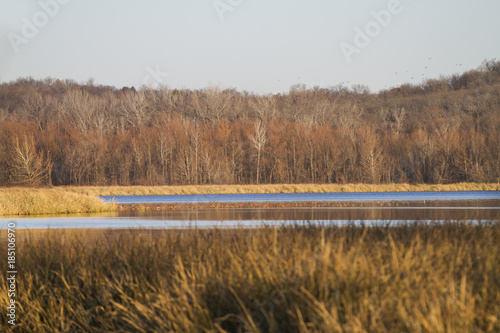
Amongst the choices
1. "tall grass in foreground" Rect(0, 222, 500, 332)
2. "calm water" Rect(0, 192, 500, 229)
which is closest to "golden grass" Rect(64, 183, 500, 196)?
"calm water" Rect(0, 192, 500, 229)

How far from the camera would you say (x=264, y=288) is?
6.41 m

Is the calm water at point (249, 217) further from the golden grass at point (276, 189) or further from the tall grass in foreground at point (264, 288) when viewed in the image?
the golden grass at point (276, 189)

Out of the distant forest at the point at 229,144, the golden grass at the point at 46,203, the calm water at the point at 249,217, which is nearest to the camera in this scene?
the calm water at the point at 249,217

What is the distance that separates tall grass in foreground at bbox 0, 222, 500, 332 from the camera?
5438 millimetres

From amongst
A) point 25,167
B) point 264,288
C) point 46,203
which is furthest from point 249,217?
point 25,167

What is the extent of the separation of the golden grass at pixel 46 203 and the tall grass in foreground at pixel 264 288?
79.5 ft

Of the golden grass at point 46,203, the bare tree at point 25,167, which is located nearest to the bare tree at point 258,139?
the bare tree at point 25,167

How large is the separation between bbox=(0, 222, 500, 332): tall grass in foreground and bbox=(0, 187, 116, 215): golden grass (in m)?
24.2

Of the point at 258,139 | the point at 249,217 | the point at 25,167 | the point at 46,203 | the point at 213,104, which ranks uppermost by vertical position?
the point at 213,104

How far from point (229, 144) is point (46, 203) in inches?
2327

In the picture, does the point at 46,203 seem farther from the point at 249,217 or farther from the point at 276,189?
the point at 276,189

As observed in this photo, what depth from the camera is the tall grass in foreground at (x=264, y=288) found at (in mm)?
5438

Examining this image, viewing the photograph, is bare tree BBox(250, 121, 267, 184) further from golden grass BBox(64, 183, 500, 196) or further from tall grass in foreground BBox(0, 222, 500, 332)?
tall grass in foreground BBox(0, 222, 500, 332)

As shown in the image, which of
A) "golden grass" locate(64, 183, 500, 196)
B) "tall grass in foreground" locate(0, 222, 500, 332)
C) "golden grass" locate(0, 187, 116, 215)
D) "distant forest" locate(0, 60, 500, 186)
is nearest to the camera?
"tall grass in foreground" locate(0, 222, 500, 332)
